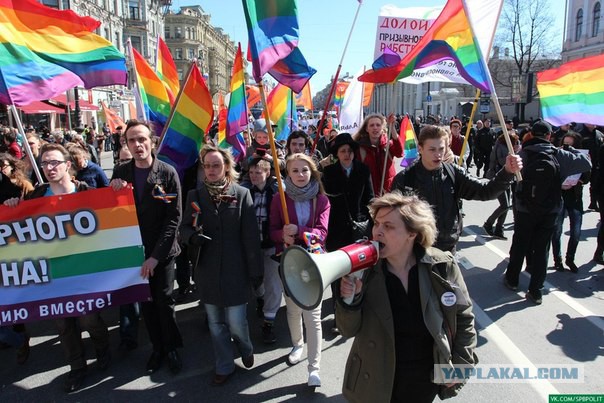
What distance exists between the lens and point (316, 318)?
341 cm

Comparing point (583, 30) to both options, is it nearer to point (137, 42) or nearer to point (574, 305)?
point (137, 42)

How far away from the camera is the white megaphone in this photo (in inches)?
71.6

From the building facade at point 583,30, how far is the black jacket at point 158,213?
2029 inches

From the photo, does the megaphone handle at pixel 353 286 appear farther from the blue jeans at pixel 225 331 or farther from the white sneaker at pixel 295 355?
the white sneaker at pixel 295 355

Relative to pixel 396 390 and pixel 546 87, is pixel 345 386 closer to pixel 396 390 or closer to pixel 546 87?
pixel 396 390

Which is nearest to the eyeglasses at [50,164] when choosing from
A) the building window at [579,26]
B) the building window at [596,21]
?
the building window at [596,21]

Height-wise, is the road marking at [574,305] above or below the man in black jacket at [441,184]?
below

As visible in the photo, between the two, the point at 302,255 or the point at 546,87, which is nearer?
the point at 302,255

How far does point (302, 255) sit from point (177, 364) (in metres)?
2.33

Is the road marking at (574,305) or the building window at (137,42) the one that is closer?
the road marking at (574,305)

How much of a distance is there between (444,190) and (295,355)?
1.88 meters

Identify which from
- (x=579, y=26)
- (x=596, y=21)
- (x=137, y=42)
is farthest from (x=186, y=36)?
(x=596, y=21)

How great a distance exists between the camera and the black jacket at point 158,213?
354 cm

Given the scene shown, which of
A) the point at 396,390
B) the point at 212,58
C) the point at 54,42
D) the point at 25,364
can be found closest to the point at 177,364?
the point at 25,364
